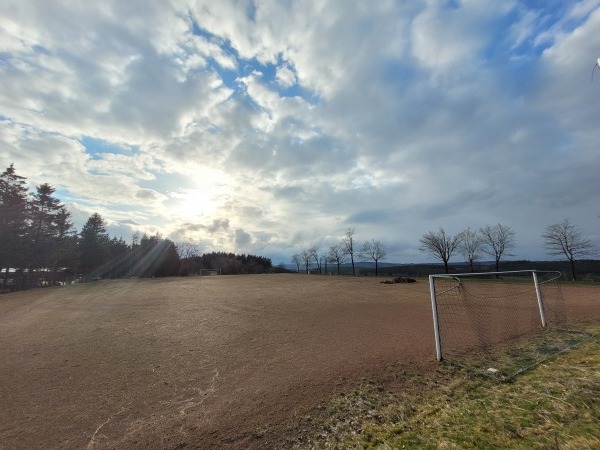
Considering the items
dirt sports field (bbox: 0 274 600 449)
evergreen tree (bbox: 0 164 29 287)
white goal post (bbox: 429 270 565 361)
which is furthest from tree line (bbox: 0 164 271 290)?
white goal post (bbox: 429 270 565 361)

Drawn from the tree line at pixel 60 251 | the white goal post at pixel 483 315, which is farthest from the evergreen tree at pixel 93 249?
the white goal post at pixel 483 315

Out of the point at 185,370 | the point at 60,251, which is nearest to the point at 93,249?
the point at 60,251

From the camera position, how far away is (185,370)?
6617 mm

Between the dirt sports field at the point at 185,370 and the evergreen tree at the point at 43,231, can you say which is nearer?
the dirt sports field at the point at 185,370

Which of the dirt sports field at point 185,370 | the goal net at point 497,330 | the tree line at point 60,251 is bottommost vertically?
the dirt sports field at point 185,370

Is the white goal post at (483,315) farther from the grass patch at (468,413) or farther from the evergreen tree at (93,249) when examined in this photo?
the evergreen tree at (93,249)

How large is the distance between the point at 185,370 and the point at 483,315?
37.8 feet

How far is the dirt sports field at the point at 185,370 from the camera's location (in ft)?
14.0

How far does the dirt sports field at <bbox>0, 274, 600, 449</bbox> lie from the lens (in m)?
4.28

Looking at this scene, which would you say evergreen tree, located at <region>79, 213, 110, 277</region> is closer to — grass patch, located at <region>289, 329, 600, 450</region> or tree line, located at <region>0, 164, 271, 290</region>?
tree line, located at <region>0, 164, 271, 290</region>

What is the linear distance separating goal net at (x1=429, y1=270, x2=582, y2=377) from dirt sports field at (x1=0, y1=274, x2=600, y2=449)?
70cm

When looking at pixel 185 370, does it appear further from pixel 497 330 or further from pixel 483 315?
pixel 483 315

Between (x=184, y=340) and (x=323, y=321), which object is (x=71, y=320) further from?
(x=323, y=321)

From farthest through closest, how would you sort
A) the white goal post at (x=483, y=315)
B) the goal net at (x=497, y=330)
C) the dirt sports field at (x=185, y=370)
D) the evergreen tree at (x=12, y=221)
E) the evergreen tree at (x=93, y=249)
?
the evergreen tree at (x=93, y=249), the evergreen tree at (x=12, y=221), the white goal post at (x=483, y=315), the goal net at (x=497, y=330), the dirt sports field at (x=185, y=370)
